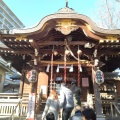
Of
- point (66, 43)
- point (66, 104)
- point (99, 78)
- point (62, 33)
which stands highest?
point (62, 33)

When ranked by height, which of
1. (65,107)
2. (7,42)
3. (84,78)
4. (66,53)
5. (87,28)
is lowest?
(65,107)

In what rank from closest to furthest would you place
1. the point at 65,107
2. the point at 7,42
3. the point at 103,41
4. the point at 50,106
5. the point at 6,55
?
the point at 50,106
the point at 65,107
the point at 103,41
the point at 7,42
the point at 6,55

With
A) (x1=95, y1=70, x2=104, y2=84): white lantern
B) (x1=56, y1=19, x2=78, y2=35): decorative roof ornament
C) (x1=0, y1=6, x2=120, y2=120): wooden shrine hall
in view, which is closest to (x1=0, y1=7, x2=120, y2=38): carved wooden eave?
(x1=0, y1=6, x2=120, y2=120): wooden shrine hall

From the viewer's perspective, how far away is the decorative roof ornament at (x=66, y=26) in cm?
909

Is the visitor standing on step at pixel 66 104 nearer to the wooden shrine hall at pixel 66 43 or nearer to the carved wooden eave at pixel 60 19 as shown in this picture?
the wooden shrine hall at pixel 66 43

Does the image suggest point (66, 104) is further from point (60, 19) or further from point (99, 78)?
point (60, 19)

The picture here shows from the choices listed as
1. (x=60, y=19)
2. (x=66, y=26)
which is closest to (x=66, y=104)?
(x=66, y=26)

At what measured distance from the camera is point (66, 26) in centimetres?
920

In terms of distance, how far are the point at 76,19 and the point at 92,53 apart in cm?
234

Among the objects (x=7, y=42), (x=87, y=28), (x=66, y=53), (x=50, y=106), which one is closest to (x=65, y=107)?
(x=50, y=106)

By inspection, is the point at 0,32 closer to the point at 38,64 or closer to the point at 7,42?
the point at 7,42

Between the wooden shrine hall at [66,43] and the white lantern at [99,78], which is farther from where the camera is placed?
the white lantern at [99,78]

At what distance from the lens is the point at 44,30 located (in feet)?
30.1

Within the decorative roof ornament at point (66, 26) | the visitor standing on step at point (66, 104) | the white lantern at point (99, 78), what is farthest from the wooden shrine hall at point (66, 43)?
the visitor standing on step at point (66, 104)
